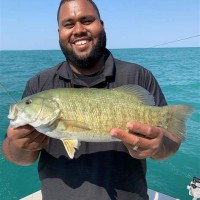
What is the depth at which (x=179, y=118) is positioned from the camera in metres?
2.25

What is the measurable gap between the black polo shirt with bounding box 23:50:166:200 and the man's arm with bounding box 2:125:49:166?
0.12m

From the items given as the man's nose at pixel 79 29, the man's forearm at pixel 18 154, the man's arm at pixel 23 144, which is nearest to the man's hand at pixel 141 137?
the man's arm at pixel 23 144

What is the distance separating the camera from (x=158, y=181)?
8086mm

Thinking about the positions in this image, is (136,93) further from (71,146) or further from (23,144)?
(23,144)

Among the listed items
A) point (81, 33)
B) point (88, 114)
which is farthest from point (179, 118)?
point (81, 33)

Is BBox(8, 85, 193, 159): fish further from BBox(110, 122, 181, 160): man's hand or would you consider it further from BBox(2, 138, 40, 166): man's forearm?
BBox(2, 138, 40, 166): man's forearm

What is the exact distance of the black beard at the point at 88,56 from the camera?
8.50 feet

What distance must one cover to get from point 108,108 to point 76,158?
508mm

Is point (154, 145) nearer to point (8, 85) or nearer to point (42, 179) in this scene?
point (42, 179)

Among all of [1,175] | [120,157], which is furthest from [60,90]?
[1,175]

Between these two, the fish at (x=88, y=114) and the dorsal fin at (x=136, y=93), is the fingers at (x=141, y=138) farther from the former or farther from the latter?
the dorsal fin at (x=136, y=93)

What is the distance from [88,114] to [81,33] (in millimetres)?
807

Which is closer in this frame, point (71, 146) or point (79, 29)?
point (71, 146)

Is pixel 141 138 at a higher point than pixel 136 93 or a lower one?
lower
